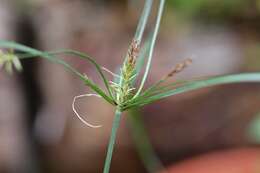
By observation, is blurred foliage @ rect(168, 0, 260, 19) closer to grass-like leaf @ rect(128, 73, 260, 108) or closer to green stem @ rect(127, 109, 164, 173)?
green stem @ rect(127, 109, 164, 173)

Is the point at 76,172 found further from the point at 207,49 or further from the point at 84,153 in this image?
the point at 207,49

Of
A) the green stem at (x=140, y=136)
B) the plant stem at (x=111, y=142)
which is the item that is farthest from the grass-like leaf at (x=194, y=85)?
the green stem at (x=140, y=136)

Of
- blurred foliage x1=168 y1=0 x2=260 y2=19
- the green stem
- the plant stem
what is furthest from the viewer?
blurred foliage x1=168 y1=0 x2=260 y2=19

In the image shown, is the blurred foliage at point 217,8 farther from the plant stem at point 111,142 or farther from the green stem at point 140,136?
the plant stem at point 111,142

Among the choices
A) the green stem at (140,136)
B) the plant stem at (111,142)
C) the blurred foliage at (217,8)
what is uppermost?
the blurred foliage at (217,8)

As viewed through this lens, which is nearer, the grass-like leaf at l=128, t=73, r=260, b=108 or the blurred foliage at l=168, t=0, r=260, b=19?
the grass-like leaf at l=128, t=73, r=260, b=108

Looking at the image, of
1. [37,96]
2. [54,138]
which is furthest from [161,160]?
[37,96]

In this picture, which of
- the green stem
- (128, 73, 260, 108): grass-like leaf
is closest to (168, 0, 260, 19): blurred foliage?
the green stem

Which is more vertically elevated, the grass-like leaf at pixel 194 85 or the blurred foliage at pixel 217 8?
the blurred foliage at pixel 217 8

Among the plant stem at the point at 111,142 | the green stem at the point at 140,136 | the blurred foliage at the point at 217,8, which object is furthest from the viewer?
the blurred foliage at the point at 217,8
